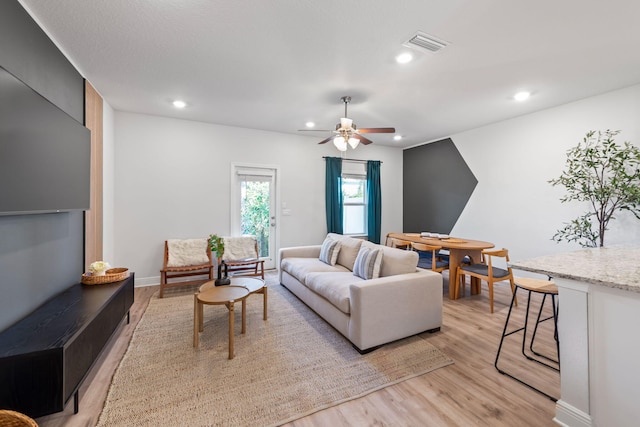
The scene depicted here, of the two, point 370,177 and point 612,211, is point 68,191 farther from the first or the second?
point 612,211

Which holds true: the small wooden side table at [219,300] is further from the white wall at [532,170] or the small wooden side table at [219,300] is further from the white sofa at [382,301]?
the white wall at [532,170]

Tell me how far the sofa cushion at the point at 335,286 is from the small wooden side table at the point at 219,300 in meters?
0.77

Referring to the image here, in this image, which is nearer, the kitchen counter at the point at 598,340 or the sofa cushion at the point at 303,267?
the kitchen counter at the point at 598,340

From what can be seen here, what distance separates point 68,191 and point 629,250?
4585 millimetres

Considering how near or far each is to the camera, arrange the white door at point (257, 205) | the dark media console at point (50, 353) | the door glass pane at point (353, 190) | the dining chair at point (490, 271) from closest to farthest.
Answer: the dark media console at point (50, 353) → the dining chair at point (490, 271) → the white door at point (257, 205) → the door glass pane at point (353, 190)

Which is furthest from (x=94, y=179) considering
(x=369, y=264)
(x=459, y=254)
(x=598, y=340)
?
(x=459, y=254)

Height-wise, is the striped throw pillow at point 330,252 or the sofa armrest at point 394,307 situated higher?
the striped throw pillow at point 330,252

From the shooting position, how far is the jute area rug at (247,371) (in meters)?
1.67

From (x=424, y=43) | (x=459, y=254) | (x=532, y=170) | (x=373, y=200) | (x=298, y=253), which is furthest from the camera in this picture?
(x=373, y=200)

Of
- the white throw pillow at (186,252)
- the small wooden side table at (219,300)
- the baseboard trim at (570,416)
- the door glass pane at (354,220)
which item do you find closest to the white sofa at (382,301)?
the small wooden side table at (219,300)

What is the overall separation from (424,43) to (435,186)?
149 inches

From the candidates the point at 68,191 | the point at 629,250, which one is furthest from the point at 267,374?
the point at 629,250

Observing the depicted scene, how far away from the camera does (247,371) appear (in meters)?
2.06

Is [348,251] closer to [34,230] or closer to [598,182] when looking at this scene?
Answer: [34,230]
